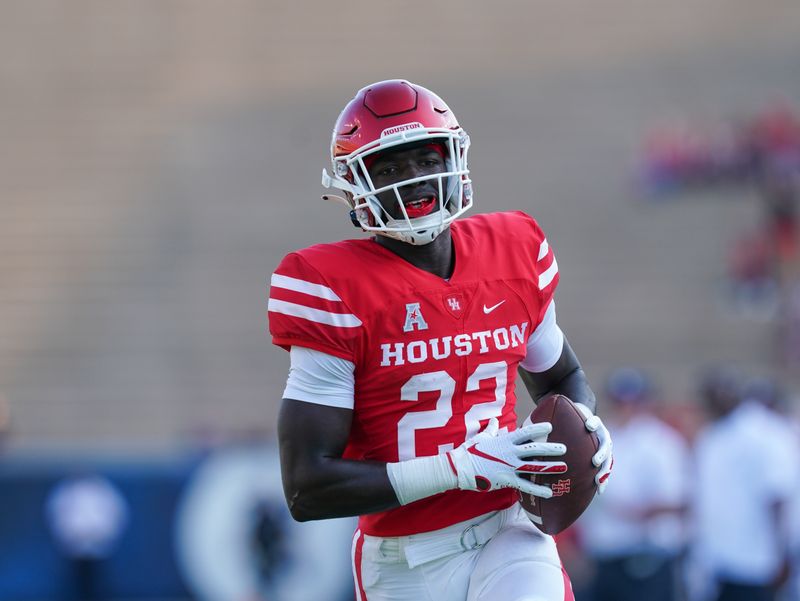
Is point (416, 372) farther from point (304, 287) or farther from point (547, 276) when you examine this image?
point (547, 276)

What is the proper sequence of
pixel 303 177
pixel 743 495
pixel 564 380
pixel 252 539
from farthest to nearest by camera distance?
pixel 303 177, pixel 252 539, pixel 743 495, pixel 564 380

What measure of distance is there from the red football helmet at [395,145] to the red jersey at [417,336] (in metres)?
0.09

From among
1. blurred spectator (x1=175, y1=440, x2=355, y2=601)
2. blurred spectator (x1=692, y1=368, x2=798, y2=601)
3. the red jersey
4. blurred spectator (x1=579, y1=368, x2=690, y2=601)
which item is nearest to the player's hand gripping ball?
the red jersey

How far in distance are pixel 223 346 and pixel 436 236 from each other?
10.8 m

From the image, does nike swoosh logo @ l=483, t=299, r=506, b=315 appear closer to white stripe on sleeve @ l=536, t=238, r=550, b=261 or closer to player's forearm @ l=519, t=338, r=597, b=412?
white stripe on sleeve @ l=536, t=238, r=550, b=261

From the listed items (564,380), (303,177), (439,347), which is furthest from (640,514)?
(303,177)

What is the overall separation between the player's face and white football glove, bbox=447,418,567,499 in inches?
22.0

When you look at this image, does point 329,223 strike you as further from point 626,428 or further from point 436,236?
point 436,236

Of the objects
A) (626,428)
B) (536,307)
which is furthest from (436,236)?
(626,428)

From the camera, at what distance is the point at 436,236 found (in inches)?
115

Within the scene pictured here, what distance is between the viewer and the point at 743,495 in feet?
20.5

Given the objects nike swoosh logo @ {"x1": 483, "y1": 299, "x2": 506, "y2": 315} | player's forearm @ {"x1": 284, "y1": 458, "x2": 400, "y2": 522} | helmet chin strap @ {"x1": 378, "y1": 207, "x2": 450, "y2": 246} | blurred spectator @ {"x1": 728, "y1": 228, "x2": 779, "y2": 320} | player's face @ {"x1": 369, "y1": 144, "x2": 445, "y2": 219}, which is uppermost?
player's face @ {"x1": 369, "y1": 144, "x2": 445, "y2": 219}

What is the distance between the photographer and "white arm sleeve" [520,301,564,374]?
311cm

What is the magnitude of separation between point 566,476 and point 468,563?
1.09 ft
